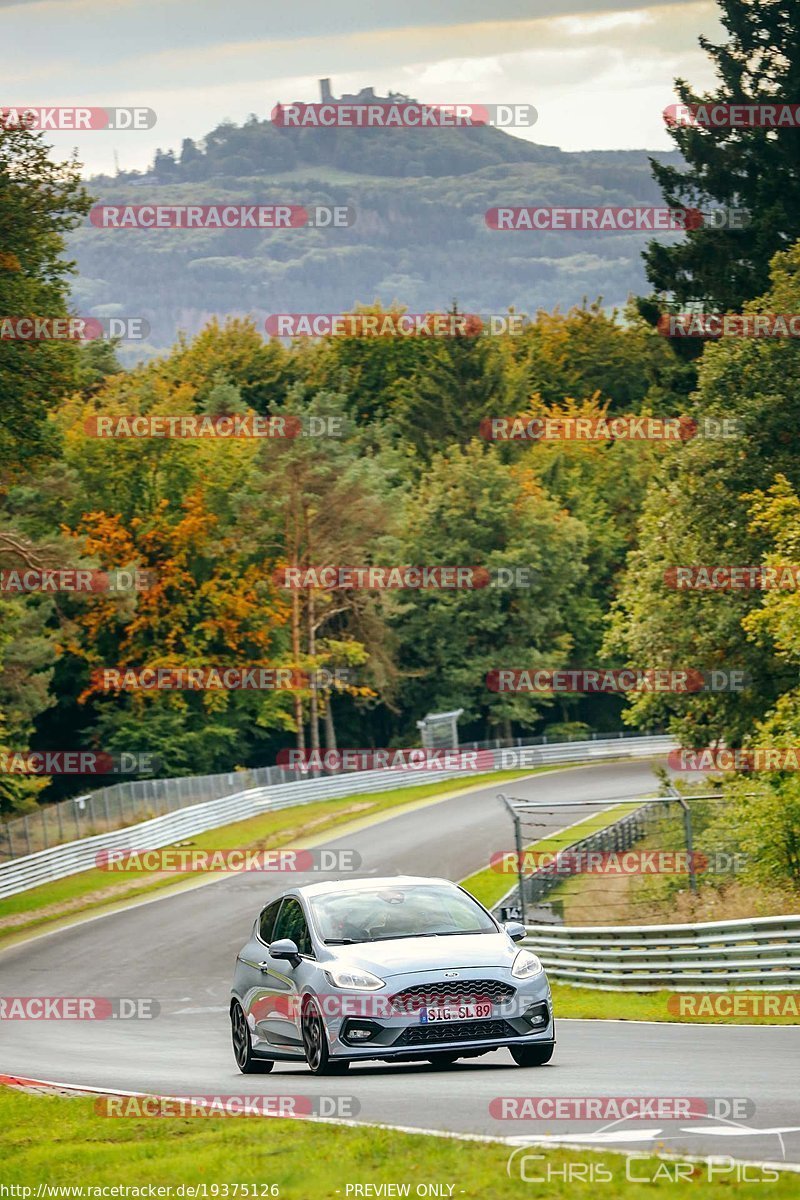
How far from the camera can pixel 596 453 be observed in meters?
95.6

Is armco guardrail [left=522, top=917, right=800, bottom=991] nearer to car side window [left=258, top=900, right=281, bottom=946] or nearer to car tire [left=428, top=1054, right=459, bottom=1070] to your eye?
car tire [left=428, top=1054, right=459, bottom=1070]

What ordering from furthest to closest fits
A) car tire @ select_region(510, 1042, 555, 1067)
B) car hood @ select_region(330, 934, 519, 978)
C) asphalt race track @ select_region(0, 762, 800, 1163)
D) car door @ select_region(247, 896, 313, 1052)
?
car door @ select_region(247, 896, 313, 1052) → car tire @ select_region(510, 1042, 555, 1067) → car hood @ select_region(330, 934, 519, 978) → asphalt race track @ select_region(0, 762, 800, 1163)

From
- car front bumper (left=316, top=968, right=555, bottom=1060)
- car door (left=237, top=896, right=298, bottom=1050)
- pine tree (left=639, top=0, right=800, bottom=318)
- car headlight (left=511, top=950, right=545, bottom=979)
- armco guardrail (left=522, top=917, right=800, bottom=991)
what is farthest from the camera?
pine tree (left=639, top=0, right=800, bottom=318)

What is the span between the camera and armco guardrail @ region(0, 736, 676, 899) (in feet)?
160

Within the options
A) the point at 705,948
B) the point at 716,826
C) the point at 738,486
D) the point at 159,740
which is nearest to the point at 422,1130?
the point at 705,948

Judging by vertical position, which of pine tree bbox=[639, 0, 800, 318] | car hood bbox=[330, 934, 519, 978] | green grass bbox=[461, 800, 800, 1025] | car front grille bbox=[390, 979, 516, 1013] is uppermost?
pine tree bbox=[639, 0, 800, 318]

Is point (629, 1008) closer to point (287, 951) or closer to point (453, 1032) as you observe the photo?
point (287, 951)

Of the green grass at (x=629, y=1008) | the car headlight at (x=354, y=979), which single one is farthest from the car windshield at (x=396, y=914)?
the green grass at (x=629, y=1008)

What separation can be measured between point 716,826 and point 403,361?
6990 cm

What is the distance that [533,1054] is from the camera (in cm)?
1352

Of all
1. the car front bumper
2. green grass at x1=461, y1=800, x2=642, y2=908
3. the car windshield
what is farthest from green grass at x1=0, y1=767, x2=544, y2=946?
the car front bumper

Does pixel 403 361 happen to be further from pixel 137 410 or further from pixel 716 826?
pixel 716 826

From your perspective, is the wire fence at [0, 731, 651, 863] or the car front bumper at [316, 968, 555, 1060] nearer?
the car front bumper at [316, 968, 555, 1060]

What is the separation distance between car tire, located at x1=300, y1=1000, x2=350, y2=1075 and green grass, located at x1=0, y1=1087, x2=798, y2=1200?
2.13 meters
